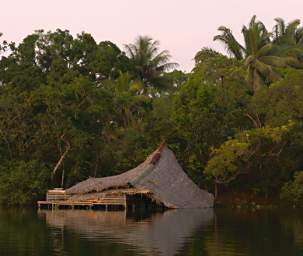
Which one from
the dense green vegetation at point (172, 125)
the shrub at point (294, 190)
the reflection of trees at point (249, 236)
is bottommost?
the reflection of trees at point (249, 236)

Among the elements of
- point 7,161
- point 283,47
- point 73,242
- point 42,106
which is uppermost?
point 283,47

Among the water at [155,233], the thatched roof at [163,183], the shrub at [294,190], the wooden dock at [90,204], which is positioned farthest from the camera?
the wooden dock at [90,204]

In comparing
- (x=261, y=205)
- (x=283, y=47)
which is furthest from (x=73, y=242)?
(x=283, y=47)

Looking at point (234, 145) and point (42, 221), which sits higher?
point (234, 145)

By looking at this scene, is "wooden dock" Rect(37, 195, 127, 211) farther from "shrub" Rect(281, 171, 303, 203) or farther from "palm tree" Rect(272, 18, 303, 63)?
"palm tree" Rect(272, 18, 303, 63)

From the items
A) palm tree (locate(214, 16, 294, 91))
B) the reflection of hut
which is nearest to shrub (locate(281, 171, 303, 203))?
the reflection of hut

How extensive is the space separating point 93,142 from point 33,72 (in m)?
8.59

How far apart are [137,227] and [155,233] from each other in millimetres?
3314

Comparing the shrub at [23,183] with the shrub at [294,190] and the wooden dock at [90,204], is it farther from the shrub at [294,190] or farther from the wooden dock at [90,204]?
the shrub at [294,190]

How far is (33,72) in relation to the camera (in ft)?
181

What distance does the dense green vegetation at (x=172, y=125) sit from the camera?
47312 mm

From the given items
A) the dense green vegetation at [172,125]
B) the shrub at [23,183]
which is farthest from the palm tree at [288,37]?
the shrub at [23,183]

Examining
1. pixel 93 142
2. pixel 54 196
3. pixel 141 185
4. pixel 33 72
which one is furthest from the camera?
pixel 33 72

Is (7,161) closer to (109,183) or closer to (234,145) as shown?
(109,183)
